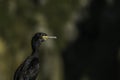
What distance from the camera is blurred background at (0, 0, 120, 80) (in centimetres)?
2950

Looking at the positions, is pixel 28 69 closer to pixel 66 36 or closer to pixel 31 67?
pixel 31 67

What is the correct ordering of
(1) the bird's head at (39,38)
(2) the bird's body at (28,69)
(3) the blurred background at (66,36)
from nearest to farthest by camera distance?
1. (2) the bird's body at (28,69)
2. (1) the bird's head at (39,38)
3. (3) the blurred background at (66,36)

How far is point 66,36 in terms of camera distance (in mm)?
31562

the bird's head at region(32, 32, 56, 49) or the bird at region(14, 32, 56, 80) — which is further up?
the bird's head at region(32, 32, 56, 49)

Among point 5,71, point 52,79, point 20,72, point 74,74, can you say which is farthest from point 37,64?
point 74,74

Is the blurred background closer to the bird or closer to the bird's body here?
the bird

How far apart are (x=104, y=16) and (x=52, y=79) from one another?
416 centimetres

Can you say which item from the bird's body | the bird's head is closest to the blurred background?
the bird's head

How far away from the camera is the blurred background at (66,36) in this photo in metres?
29.5

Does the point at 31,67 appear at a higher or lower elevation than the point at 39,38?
lower

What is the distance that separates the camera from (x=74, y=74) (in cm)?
3303

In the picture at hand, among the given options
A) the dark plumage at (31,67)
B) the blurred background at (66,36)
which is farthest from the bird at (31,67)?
the blurred background at (66,36)

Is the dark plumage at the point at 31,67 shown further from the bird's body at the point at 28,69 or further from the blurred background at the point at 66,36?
the blurred background at the point at 66,36

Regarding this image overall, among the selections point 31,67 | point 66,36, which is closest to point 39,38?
point 31,67
